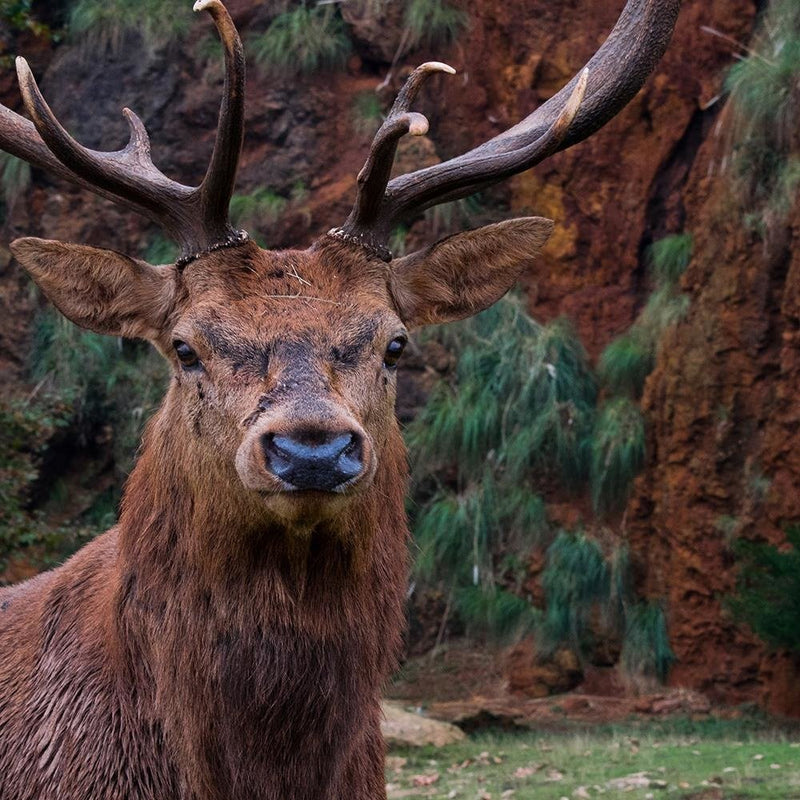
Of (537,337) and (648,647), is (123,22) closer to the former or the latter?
(537,337)

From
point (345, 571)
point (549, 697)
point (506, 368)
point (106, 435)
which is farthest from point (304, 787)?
point (106, 435)

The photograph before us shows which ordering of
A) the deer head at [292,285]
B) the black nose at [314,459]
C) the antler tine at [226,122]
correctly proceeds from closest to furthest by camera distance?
the black nose at [314,459] → the deer head at [292,285] → the antler tine at [226,122]

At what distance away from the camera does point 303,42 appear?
1285cm

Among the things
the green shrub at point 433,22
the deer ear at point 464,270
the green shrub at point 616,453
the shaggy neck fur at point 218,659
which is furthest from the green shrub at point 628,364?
the shaggy neck fur at point 218,659

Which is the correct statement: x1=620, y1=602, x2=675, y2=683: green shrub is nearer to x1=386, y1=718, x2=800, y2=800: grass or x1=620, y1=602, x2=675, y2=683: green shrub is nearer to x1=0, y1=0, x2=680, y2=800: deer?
x1=386, y1=718, x2=800, y2=800: grass

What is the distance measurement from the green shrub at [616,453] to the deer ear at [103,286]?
7.22 metres

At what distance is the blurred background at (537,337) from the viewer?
10.4m

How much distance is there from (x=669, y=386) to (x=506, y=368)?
59.0 inches

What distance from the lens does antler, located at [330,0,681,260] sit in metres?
4.29

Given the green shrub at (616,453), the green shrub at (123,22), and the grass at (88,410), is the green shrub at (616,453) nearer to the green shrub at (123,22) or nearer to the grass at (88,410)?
the grass at (88,410)

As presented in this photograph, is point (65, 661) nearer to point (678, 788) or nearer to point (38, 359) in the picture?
point (678, 788)

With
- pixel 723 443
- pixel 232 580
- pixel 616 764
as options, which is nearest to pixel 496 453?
pixel 723 443

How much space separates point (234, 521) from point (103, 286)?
101 cm

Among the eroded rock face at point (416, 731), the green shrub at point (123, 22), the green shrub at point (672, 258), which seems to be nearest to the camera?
the eroded rock face at point (416, 731)
